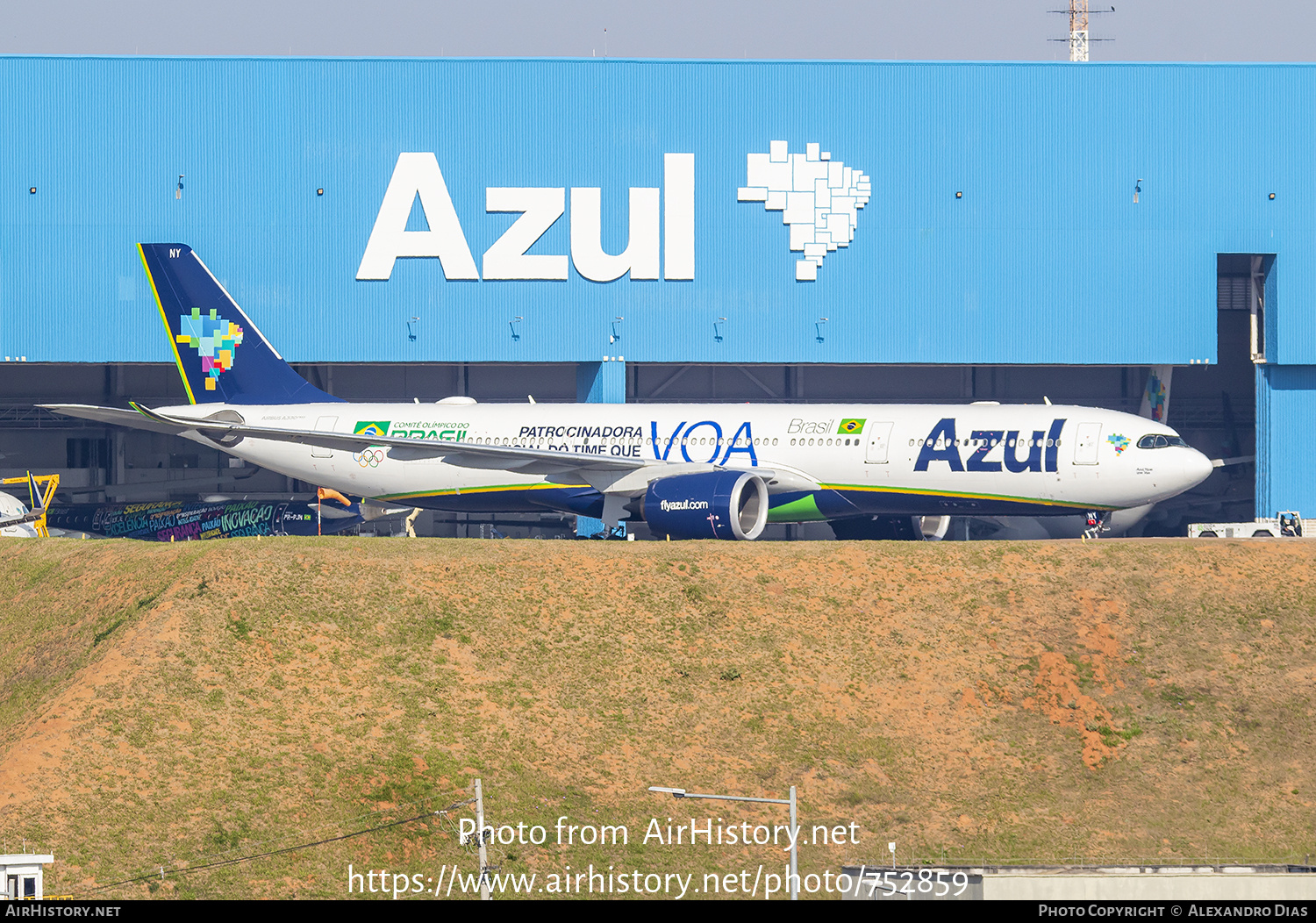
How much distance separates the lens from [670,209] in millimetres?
60125

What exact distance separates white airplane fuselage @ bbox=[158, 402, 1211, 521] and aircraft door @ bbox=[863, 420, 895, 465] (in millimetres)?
49

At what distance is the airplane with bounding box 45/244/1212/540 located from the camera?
1737 inches

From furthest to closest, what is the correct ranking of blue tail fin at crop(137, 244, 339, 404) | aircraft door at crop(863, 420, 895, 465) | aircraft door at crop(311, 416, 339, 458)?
blue tail fin at crop(137, 244, 339, 404) < aircraft door at crop(311, 416, 339, 458) < aircraft door at crop(863, 420, 895, 465)

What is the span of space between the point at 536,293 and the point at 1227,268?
31.3 m

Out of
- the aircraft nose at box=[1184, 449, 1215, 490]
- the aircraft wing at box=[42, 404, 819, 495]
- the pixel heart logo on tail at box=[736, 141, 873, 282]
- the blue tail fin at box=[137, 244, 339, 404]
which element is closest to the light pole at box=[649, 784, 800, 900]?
the aircraft wing at box=[42, 404, 819, 495]

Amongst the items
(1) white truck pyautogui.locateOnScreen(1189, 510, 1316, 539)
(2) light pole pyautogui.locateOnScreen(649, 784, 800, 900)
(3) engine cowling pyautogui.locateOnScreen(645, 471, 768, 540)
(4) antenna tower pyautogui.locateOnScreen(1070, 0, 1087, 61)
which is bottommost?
(2) light pole pyautogui.locateOnScreen(649, 784, 800, 900)

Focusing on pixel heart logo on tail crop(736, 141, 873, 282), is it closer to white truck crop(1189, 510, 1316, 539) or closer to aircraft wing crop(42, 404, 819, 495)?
aircraft wing crop(42, 404, 819, 495)

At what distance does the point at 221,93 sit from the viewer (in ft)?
196

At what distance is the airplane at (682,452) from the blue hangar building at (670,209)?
7095mm

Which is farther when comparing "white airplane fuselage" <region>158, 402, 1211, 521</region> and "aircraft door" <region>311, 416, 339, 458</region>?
"aircraft door" <region>311, 416, 339, 458</region>

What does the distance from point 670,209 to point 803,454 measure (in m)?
17.8

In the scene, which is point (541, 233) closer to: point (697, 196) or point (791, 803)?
point (697, 196)

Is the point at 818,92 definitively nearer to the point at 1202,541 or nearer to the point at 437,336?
the point at 437,336

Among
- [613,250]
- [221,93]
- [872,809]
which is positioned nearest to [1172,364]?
[613,250]
